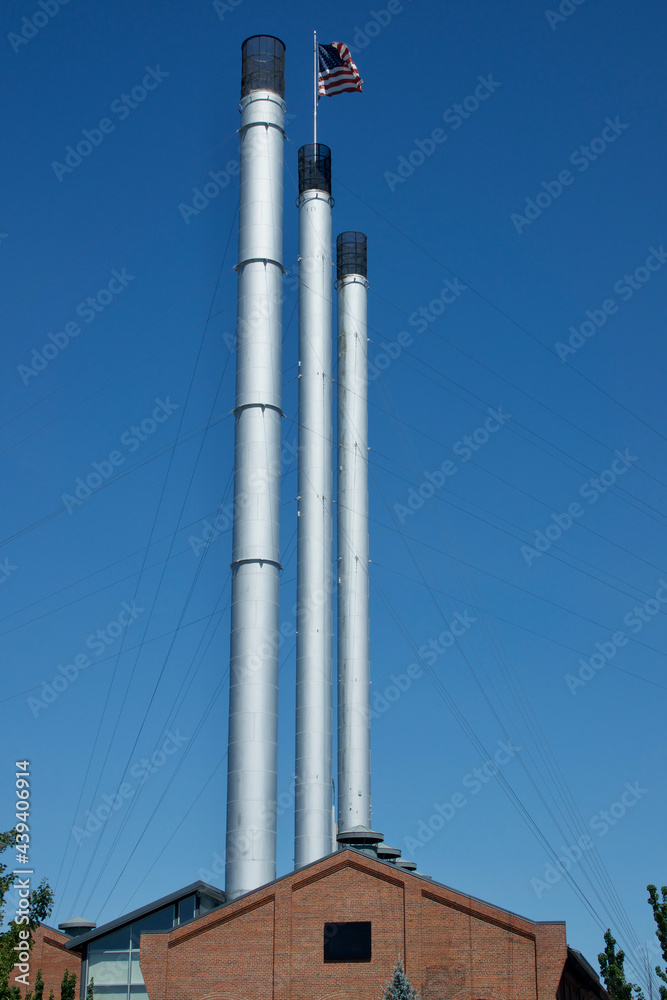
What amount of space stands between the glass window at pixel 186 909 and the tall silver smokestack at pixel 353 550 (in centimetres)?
1317

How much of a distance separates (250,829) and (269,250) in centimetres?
2403

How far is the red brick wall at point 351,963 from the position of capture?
1565 inches

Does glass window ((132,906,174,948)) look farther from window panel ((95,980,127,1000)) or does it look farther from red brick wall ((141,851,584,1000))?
red brick wall ((141,851,584,1000))

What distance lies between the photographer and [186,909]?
4419 centimetres

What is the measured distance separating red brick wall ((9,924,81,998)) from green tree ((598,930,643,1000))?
23093 mm

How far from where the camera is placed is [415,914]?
40625 mm

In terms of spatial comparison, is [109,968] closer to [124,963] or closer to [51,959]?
[124,963]

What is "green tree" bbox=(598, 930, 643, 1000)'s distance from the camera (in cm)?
4759

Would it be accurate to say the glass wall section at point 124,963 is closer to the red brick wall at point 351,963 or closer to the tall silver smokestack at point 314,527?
the red brick wall at point 351,963

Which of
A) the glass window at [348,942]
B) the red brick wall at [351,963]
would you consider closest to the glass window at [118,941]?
the red brick wall at [351,963]

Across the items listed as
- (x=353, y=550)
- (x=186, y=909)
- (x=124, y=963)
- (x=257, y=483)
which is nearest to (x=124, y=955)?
(x=124, y=963)

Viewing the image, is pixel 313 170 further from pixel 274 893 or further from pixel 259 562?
pixel 274 893

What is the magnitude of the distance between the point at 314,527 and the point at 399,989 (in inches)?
957

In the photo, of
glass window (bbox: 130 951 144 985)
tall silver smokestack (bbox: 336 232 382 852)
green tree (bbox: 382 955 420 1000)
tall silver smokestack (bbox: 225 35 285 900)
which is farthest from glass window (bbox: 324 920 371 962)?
tall silver smokestack (bbox: 336 232 382 852)
